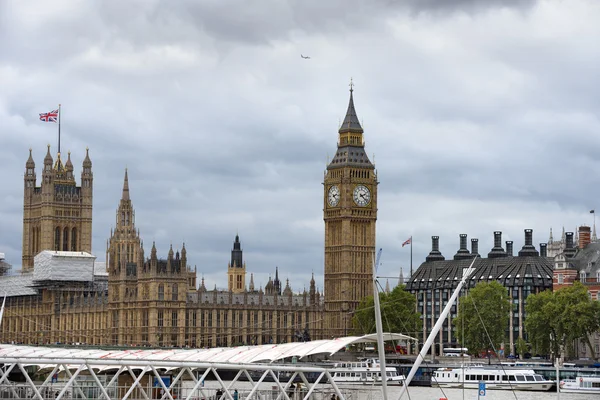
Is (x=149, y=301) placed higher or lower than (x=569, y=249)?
lower

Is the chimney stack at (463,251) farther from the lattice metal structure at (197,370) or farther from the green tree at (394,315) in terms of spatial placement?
the lattice metal structure at (197,370)

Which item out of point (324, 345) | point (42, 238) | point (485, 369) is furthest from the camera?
point (42, 238)

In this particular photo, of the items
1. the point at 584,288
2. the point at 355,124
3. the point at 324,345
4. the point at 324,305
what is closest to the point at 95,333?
the point at 324,305

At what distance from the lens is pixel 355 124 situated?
164 meters

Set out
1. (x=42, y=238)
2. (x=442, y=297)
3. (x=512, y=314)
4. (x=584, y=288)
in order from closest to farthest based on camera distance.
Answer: (x=584, y=288) → (x=512, y=314) → (x=442, y=297) → (x=42, y=238)

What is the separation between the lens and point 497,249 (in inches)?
6491

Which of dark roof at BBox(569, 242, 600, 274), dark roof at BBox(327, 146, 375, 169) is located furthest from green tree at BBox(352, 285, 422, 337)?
dark roof at BBox(569, 242, 600, 274)

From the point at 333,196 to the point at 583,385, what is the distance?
219 feet

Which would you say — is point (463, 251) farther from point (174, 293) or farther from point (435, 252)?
point (174, 293)

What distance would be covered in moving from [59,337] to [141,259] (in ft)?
68.9

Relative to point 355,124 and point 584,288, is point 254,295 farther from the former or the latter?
point 584,288

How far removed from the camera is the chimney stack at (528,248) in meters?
159

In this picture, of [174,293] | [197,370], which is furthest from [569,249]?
[197,370]

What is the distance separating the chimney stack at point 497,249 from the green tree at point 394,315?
14.9 metres
